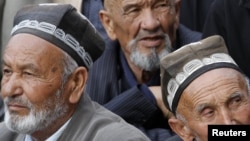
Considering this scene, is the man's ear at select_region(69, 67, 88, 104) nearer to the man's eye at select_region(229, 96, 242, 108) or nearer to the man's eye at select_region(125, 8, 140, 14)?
the man's eye at select_region(229, 96, 242, 108)

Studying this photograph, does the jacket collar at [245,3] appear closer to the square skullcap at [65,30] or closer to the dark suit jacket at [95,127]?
the square skullcap at [65,30]

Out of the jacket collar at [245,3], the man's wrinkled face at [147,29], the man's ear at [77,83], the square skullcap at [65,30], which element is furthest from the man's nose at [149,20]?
the man's ear at [77,83]

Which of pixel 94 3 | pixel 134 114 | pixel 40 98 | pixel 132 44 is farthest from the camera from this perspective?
pixel 94 3

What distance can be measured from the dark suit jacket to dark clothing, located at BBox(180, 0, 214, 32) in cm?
151

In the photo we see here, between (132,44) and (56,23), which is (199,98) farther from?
(132,44)

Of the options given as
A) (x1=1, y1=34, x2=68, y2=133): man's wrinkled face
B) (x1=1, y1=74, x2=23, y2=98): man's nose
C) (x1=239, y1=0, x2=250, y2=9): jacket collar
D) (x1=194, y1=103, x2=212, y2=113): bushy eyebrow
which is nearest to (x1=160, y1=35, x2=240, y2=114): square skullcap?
(x1=194, y1=103, x2=212, y2=113): bushy eyebrow

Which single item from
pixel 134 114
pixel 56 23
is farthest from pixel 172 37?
pixel 56 23

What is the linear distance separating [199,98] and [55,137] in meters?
0.74

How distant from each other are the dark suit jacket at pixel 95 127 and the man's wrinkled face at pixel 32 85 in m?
0.09

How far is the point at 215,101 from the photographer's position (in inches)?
151

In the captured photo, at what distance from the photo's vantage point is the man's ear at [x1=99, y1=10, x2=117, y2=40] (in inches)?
206

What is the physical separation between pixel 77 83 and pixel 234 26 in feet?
3.96

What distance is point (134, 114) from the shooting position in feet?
15.5

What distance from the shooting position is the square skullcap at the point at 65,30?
164 inches
